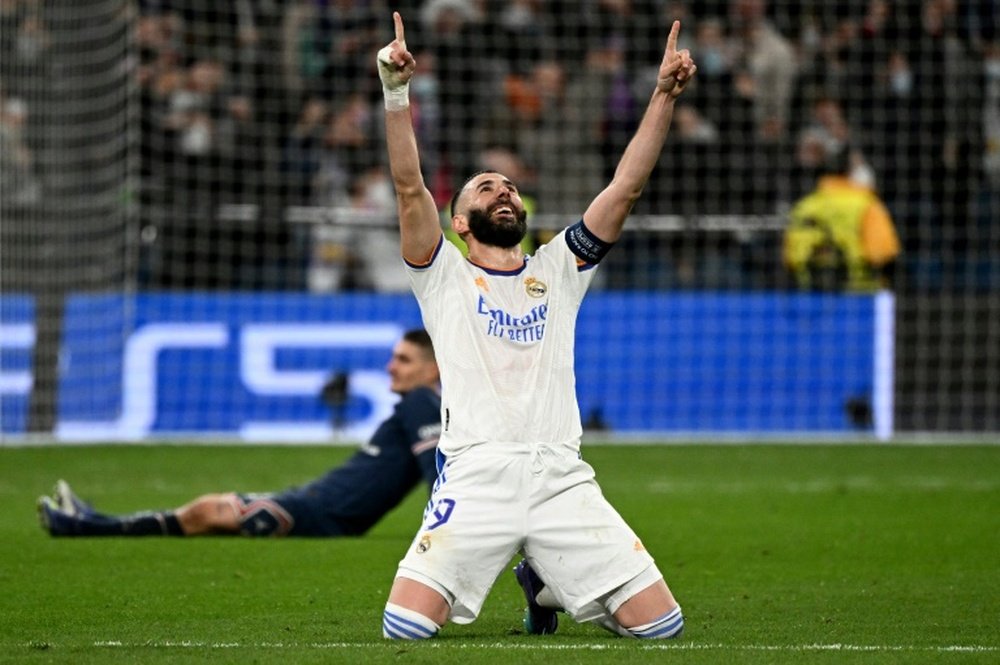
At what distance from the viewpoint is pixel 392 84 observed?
21.7 feet

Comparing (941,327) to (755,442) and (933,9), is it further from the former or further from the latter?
(933,9)

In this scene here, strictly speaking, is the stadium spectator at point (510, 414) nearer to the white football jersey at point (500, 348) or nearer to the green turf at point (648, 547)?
the white football jersey at point (500, 348)

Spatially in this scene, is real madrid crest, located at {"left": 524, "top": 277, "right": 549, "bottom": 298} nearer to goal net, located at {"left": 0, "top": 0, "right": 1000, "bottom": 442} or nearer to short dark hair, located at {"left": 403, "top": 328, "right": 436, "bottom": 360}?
short dark hair, located at {"left": 403, "top": 328, "right": 436, "bottom": 360}

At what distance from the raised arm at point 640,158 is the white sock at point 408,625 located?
63.5 inches

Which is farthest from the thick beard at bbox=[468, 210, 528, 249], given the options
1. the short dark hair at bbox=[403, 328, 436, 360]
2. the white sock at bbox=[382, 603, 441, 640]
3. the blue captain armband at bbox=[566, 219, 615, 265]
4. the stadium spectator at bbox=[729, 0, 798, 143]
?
the stadium spectator at bbox=[729, 0, 798, 143]

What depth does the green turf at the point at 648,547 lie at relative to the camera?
6348 mm

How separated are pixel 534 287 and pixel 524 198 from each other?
1146 cm

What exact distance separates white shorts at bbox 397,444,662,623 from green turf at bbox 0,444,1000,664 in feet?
0.61

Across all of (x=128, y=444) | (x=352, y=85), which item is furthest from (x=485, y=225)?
(x=352, y=85)

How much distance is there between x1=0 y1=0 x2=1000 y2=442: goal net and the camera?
16.7 metres

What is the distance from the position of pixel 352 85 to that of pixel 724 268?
177 inches

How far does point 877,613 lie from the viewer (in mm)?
7453

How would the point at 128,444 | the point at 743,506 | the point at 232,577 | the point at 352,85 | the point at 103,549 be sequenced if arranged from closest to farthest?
the point at 232,577 < the point at 103,549 < the point at 743,506 < the point at 128,444 < the point at 352,85

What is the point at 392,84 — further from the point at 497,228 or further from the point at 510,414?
the point at 510,414
